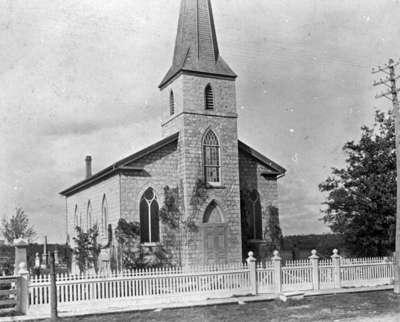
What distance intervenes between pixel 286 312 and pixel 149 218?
35.2 ft

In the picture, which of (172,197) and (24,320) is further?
(172,197)

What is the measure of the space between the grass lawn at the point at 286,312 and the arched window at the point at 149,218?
851 cm

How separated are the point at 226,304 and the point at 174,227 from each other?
8337 mm

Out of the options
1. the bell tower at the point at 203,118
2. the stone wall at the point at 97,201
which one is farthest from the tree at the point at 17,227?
the bell tower at the point at 203,118

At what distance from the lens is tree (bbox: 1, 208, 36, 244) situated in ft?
164

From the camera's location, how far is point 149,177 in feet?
81.1

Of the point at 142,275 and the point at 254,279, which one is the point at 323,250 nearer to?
the point at 254,279

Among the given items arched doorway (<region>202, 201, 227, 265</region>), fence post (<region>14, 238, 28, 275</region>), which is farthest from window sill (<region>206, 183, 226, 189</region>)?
fence post (<region>14, 238, 28, 275</region>)

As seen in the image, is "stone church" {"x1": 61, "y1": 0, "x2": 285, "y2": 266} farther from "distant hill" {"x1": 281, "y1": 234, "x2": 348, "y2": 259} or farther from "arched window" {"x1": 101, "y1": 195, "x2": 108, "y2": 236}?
"distant hill" {"x1": 281, "y1": 234, "x2": 348, "y2": 259}

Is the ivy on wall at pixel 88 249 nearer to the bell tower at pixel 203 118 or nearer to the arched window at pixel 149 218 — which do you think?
the arched window at pixel 149 218

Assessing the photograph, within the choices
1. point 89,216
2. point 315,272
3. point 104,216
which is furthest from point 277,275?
point 89,216

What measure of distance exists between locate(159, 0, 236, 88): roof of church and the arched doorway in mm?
6805

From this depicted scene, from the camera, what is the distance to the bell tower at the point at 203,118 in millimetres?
25219

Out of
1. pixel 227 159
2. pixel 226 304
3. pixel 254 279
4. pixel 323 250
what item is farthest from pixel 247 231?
pixel 323 250
